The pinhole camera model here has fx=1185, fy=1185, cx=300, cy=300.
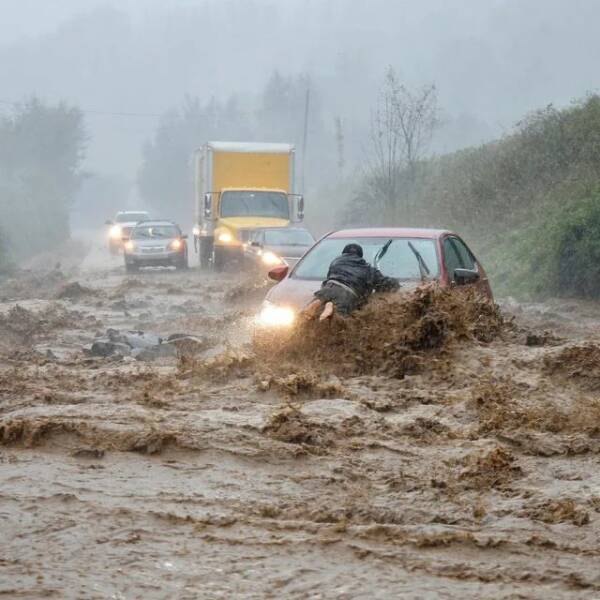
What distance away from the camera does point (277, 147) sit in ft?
101

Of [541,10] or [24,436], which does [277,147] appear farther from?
[541,10]

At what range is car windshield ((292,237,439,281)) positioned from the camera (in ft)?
36.4

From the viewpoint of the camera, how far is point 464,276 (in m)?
11.0

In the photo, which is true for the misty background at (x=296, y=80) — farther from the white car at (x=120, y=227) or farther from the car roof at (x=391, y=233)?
the car roof at (x=391, y=233)

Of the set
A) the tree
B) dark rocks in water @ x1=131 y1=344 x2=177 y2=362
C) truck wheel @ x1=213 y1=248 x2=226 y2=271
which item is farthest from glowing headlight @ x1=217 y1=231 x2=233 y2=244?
dark rocks in water @ x1=131 y1=344 x2=177 y2=362

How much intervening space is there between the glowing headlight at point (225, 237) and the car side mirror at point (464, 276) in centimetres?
1788

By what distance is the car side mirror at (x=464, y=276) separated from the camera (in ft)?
35.9

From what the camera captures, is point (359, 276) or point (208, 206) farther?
point (208, 206)

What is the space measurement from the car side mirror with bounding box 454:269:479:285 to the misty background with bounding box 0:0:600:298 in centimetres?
2508

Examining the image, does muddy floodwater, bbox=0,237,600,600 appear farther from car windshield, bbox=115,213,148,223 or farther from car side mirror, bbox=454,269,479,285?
car windshield, bbox=115,213,148,223

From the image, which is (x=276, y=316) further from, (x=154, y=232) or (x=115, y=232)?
(x=115, y=232)

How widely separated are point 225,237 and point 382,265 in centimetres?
1807

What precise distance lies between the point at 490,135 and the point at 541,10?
172 ft

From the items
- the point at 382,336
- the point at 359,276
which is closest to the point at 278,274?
the point at 359,276
